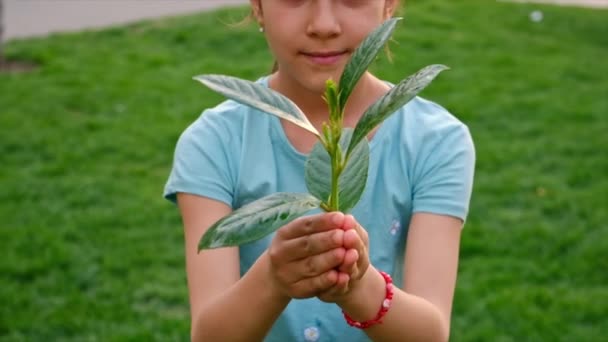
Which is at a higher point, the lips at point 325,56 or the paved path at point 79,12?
the lips at point 325,56

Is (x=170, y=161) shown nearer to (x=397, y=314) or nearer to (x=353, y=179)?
(x=397, y=314)

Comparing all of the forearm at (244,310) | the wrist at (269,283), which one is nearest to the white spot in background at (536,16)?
the forearm at (244,310)

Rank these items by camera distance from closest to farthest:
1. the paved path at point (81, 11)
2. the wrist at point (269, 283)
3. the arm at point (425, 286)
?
the wrist at point (269, 283), the arm at point (425, 286), the paved path at point (81, 11)

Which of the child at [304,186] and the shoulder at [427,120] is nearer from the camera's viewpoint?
the child at [304,186]

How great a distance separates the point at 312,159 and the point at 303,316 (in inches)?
29.0

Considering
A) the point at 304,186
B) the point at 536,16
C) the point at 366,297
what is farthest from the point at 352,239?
the point at 536,16

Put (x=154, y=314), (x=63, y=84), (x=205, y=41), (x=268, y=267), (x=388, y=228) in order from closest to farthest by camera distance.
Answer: (x=268, y=267)
(x=388, y=228)
(x=154, y=314)
(x=63, y=84)
(x=205, y=41)

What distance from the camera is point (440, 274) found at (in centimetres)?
203

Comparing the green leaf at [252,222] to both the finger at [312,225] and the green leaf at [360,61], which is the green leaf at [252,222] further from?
the green leaf at [360,61]

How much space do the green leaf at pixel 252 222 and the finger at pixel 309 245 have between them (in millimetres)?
68

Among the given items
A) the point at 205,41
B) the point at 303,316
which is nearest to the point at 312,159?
the point at 303,316

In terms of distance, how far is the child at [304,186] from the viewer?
1.88 metres

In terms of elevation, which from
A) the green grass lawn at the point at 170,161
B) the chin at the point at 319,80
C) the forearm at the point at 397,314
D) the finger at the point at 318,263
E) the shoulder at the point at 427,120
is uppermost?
the chin at the point at 319,80

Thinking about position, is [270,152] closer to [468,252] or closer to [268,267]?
[268,267]
